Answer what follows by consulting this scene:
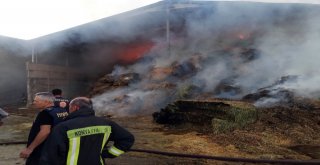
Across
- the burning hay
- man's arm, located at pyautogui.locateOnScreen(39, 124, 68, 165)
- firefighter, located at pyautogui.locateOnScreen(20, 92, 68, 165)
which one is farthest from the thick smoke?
man's arm, located at pyautogui.locateOnScreen(39, 124, 68, 165)

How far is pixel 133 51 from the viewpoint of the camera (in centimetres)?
2147

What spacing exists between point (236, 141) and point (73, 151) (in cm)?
502

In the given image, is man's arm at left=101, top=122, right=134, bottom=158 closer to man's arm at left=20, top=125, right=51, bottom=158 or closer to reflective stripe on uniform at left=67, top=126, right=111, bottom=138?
reflective stripe on uniform at left=67, top=126, right=111, bottom=138

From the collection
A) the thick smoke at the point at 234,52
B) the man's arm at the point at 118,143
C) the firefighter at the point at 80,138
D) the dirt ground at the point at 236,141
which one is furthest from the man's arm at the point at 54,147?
the thick smoke at the point at 234,52

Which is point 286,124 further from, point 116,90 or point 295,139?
point 116,90

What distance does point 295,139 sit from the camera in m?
7.43

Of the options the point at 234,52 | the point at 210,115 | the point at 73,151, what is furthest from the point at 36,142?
the point at 234,52

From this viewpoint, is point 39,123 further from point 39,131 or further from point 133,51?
point 133,51

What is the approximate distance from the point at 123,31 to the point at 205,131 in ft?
39.9

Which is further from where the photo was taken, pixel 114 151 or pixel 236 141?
pixel 236 141

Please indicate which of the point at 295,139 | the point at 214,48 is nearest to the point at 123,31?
the point at 214,48

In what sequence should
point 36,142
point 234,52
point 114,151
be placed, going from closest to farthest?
point 114,151
point 36,142
point 234,52

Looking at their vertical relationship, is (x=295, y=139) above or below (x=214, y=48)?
below

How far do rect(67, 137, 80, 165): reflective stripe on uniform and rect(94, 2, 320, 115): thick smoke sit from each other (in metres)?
9.53
